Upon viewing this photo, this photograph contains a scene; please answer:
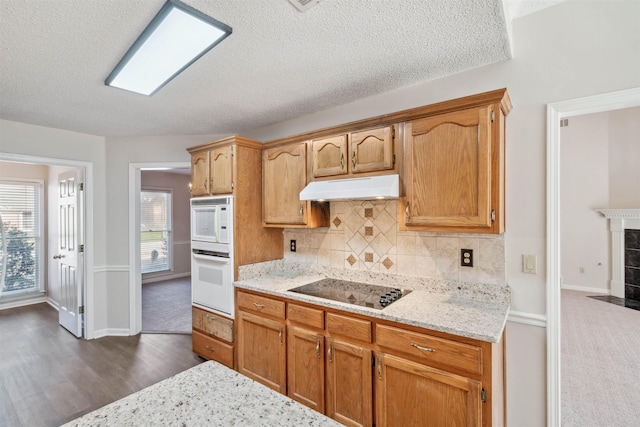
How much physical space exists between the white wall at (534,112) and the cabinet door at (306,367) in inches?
48.3

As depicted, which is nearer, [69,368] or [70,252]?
[69,368]

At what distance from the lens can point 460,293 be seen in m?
2.13

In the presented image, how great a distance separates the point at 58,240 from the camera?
14.2 ft

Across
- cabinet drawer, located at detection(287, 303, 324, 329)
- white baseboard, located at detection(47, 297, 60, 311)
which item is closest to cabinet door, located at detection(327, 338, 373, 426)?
cabinet drawer, located at detection(287, 303, 324, 329)

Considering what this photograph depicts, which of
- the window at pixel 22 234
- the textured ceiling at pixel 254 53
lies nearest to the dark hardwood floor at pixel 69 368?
the window at pixel 22 234

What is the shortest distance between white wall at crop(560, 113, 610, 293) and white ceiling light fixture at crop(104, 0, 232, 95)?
20.5 ft

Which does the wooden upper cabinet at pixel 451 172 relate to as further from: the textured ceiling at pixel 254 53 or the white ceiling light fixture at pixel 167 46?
the white ceiling light fixture at pixel 167 46

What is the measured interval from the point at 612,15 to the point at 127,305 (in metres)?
5.07

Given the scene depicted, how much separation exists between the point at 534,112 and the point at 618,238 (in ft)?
16.9

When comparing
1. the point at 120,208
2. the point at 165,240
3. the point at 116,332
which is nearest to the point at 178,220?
the point at 165,240

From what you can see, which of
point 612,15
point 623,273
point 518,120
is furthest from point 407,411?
point 623,273

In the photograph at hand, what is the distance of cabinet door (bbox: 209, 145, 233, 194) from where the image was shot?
9.24 feet

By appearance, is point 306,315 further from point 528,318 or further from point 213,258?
point 528,318

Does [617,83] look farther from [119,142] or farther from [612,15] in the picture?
[119,142]
